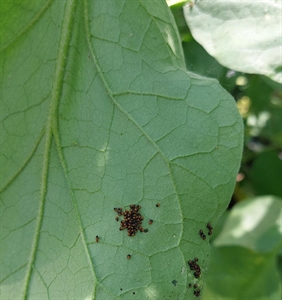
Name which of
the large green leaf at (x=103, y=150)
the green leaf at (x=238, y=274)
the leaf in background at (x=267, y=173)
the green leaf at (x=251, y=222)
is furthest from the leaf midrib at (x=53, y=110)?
the leaf in background at (x=267, y=173)

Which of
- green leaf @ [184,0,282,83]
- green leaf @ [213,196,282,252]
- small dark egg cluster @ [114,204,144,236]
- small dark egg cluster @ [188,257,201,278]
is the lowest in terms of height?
green leaf @ [213,196,282,252]

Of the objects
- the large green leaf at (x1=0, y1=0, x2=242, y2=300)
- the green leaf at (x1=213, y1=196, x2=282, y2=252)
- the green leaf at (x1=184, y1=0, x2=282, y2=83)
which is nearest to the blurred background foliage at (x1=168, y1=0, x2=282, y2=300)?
the green leaf at (x1=213, y1=196, x2=282, y2=252)

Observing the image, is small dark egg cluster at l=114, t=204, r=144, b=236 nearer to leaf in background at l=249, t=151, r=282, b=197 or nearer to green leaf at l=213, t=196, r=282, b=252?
green leaf at l=213, t=196, r=282, b=252

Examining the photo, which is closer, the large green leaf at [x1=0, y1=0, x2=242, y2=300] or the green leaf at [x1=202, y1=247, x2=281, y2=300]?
the large green leaf at [x1=0, y1=0, x2=242, y2=300]

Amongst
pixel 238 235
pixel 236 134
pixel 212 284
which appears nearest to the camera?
pixel 236 134

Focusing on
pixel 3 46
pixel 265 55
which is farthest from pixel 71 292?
pixel 265 55

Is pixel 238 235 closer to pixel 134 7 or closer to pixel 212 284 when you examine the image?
pixel 212 284

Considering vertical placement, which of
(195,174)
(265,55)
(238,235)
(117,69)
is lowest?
(238,235)
